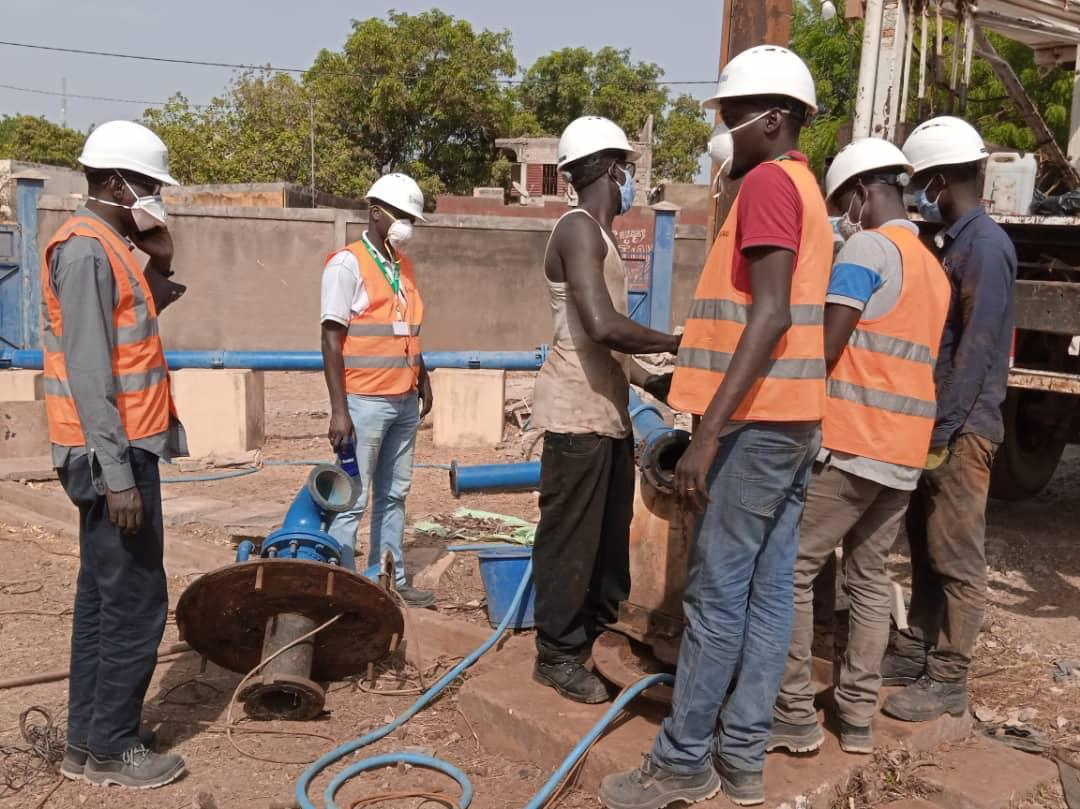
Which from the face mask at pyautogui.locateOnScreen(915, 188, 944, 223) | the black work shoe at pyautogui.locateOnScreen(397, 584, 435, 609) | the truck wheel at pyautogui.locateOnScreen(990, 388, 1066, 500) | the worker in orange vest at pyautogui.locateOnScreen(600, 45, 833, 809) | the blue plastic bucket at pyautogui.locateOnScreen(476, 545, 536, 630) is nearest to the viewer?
the worker in orange vest at pyautogui.locateOnScreen(600, 45, 833, 809)

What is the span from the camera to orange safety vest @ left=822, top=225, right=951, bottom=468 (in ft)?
9.96

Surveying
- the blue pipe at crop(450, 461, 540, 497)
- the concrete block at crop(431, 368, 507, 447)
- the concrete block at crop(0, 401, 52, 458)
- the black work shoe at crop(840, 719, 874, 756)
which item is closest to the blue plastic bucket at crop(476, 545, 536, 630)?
the black work shoe at crop(840, 719, 874, 756)

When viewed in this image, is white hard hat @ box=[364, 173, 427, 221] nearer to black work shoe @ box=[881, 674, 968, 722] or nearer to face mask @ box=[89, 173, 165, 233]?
face mask @ box=[89, 173, 165, 233]

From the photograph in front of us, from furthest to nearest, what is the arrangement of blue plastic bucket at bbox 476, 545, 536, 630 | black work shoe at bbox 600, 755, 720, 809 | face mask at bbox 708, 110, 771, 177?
1. blue plastic bucket at bbox 476, 545, 536, 630
2. face mask at bbox 708, 110, 771, 177
3. black work shoe at bbox 600, 755, 720, 809

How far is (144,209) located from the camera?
324 centimetres

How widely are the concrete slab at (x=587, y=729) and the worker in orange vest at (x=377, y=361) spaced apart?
1222 mm

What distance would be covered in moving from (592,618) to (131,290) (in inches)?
78.0

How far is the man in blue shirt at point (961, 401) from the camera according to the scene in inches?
138

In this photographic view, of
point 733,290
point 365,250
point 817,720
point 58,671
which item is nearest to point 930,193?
point 733,290

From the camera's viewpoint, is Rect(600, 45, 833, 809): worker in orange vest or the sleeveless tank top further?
the sleeveless tank top

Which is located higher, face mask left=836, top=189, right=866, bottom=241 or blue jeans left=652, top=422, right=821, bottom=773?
face mask left=836, top=189, right=866, bottom=241

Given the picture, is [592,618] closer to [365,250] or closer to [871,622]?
[871,622]

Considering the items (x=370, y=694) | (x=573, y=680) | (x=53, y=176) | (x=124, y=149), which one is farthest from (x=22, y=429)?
(x=53, y=176)

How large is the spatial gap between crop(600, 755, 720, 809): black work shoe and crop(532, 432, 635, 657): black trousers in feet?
2.37
